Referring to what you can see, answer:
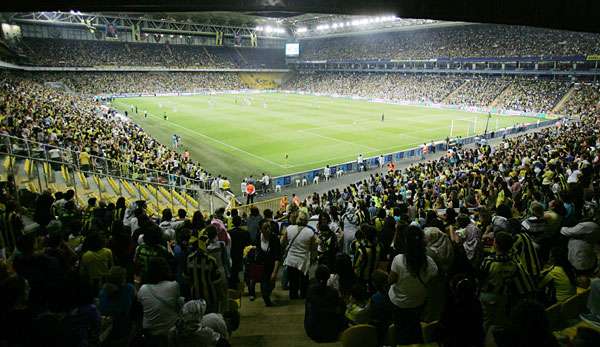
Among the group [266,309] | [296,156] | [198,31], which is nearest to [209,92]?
[198,31]

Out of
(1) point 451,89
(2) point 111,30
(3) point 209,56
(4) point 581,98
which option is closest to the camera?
(4) point 581,98

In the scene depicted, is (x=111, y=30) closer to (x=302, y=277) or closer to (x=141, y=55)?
(x=141, y=55)

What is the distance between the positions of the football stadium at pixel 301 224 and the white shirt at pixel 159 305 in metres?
0.02

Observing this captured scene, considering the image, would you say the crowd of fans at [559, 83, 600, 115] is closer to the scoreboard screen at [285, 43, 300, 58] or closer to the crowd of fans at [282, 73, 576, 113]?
the crowd of fans at [282, 73, 576, 113]

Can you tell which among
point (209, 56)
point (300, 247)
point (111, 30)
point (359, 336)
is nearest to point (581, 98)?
point (300, 247)

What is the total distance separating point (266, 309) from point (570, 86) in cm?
6205

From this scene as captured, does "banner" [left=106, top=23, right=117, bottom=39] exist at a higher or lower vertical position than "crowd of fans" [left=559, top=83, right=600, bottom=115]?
higher

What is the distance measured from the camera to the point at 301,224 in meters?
6.28

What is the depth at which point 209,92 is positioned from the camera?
270ft

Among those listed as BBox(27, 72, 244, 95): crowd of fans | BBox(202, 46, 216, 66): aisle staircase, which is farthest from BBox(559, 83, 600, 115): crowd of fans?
BBox(202, 46, 216, 66): aisle staircase

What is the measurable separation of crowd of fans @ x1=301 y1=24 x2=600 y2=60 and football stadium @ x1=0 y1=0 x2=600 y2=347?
232 inches

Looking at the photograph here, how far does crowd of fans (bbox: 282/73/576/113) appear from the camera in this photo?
5450cm

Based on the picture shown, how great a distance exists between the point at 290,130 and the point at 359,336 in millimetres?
37028

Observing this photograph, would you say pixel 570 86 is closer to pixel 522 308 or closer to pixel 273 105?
pixel 273 105
